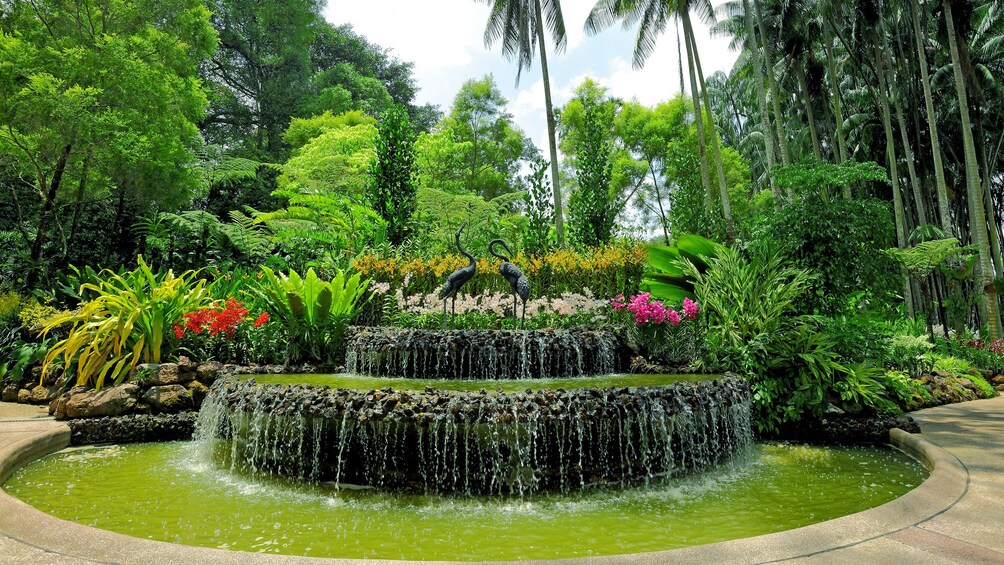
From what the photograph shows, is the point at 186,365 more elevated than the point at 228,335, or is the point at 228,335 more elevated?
the point at 228,335

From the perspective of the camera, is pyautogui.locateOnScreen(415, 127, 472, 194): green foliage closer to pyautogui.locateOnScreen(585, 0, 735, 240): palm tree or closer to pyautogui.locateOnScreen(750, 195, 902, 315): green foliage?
pyautogui.locateOnScreen(585, 0, 735, 240): palm tree

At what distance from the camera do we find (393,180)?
510 inches

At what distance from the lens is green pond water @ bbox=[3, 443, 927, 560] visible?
2.93 m

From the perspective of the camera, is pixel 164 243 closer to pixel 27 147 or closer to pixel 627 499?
pixel 27 147

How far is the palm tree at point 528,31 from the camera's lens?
16.9 meters

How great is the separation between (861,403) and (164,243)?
528 inches

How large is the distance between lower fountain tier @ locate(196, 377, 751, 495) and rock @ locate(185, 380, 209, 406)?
72.3 inches

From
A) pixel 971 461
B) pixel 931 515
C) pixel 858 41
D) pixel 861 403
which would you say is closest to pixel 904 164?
pixel 858 41

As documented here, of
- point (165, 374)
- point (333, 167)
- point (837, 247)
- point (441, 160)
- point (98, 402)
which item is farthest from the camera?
point (441, 160)

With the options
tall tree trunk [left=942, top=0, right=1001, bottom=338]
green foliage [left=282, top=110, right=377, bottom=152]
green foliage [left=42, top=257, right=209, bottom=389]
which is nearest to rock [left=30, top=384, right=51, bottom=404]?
green foliage [left=42, top=257, right=209, bottom=389]

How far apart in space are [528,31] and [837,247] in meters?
13.6

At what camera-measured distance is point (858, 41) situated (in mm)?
18344

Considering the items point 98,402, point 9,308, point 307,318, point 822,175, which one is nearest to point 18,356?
point 9,308

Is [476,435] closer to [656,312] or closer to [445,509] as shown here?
[445,509]
